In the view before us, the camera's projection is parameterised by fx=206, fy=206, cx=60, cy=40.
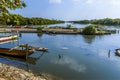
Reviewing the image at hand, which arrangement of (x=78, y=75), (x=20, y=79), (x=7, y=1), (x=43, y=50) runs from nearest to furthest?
(x=7, y=1)
(x=20, y=79)
(x=78, y=75)
(x=43, y=50)

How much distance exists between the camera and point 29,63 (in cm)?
3488

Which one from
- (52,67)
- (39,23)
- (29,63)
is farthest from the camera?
(39,23)

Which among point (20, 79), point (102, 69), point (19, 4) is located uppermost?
point (19, 4)

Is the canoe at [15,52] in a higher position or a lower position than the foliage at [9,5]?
lower

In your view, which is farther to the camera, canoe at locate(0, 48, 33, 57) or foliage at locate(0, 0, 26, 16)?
canoe at locate(0, 48, 33, 57)

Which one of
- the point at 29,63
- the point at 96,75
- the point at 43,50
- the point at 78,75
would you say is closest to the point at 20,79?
the point at 78,75

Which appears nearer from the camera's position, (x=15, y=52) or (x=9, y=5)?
(x=9, y=5)

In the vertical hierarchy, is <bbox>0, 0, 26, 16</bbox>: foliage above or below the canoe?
above

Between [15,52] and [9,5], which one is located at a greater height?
[9,5]

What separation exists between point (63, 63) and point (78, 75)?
729 cm

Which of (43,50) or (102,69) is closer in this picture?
(102,69)

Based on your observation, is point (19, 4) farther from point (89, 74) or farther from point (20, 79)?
point (89, 74)

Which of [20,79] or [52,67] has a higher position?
[20,79]

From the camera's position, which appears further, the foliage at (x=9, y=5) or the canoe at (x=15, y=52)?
the canoe at (x=15, y=52)
